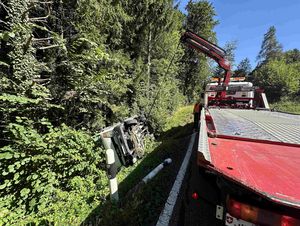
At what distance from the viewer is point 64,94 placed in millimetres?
5355

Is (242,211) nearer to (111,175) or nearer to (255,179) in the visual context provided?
(255,179)

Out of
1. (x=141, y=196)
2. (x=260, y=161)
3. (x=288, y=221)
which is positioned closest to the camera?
(x=288, y=221)

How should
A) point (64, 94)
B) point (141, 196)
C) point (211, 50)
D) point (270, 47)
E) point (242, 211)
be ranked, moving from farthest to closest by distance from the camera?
point (270, 47)
point (211, 50)
point (64, 94)
point (141, 196)
point (242, 211)

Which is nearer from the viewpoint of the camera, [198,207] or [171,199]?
[198,207]

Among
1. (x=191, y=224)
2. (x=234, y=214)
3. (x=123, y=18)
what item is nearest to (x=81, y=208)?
(x=191, y=224)

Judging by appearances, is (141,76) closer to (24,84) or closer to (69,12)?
(69,12)

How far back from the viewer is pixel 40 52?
212 inches

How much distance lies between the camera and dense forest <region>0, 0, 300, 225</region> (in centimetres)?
320

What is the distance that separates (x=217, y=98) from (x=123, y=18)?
5361mm

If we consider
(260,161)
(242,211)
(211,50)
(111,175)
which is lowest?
(111,175)

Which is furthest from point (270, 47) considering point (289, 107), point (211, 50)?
point (211, 50)

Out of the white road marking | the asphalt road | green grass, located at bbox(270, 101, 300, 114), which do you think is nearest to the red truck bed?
the asphalt road

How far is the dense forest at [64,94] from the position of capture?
10.5ft

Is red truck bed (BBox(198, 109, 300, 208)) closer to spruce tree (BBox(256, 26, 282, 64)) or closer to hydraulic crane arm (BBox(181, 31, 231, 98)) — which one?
hydraulic crane arm (BBox(181, 31, 231, 98))
